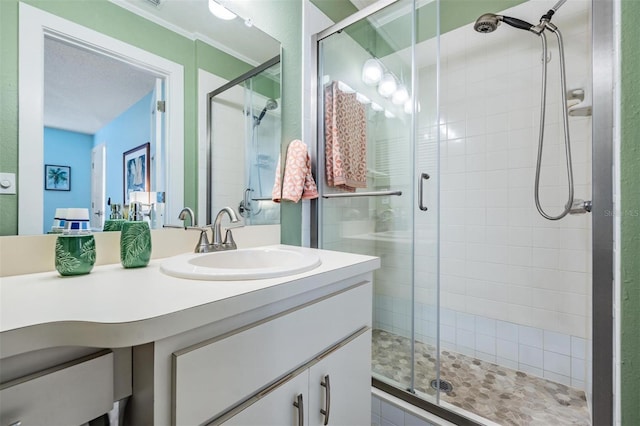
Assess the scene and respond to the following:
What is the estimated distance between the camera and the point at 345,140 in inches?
65.1

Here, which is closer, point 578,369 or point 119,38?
point 119,38

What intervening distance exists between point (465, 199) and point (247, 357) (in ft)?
5.86

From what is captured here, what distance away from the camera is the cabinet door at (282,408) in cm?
58

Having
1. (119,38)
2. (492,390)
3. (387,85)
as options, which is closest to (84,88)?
(119,38)

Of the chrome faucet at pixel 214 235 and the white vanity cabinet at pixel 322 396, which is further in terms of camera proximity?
the chrome faucet at pixel 214 235

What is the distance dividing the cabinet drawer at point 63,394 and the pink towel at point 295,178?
1.00 metres

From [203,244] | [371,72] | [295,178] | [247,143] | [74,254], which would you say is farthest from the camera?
[371,72]

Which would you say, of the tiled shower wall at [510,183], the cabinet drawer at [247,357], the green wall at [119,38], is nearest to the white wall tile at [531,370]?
the tiled shower wall at [510,183]

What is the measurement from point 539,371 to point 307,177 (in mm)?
1698

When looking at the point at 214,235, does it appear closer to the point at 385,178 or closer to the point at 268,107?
the point at 268,107

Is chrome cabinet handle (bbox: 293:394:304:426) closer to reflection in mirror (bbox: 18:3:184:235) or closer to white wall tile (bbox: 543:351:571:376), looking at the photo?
reflection in mirror (bbox: 18:3:184:235)

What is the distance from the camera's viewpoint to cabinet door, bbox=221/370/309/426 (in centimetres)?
58

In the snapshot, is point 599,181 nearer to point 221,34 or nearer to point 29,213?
point 221,34

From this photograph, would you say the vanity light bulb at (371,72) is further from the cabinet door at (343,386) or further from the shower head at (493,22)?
the cabinet door at (343,386)
